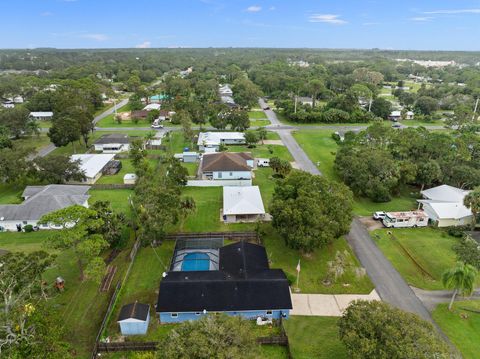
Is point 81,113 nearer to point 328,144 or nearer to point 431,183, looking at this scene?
point 328,144

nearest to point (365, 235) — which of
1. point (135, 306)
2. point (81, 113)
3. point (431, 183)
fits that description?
point (431, 183)

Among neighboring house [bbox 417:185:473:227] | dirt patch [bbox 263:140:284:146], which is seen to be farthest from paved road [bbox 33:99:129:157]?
neighboring house [bbox 417:185:473:227]

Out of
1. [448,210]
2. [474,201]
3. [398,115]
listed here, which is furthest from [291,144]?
[398,115]

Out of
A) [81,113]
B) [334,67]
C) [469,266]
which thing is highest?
[334,67]

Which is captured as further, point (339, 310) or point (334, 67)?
point (334, 67)

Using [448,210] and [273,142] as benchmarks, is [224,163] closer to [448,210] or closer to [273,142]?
[273,142]

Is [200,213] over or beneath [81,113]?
beneath
